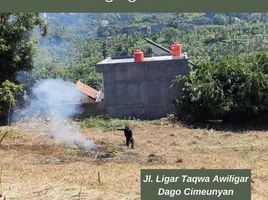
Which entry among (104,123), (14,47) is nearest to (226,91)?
(104,123)

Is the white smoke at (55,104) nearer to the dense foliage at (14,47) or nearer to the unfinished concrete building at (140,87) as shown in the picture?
the unfinished concrete building at (140,87)

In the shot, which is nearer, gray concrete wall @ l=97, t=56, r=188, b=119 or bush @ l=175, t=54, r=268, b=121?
bush @ l=175, t=54, r=268, b=121

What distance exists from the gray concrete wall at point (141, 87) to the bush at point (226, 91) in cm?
71

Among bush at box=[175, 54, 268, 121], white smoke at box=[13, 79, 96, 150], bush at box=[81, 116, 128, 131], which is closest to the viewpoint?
bush at box=[81, 116, 128, 131]

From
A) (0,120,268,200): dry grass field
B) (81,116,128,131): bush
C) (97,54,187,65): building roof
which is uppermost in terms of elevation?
(97,54,187,65): building roof

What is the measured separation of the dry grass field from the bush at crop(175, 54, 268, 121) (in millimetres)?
1128

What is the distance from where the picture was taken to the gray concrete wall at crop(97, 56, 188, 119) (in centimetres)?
2045

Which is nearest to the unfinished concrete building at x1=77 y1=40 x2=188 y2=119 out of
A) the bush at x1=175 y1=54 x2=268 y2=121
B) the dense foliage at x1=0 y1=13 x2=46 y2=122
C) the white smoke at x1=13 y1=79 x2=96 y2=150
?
the bush at x1=175 y1=54 x2=268 y2=121

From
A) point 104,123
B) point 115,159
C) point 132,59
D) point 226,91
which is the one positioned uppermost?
point 132,59

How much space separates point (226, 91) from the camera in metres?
19.1

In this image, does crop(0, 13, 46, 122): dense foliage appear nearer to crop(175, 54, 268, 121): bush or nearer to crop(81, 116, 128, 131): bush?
crop(81, 116, 128, 131): bush

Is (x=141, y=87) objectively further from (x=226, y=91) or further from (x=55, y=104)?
(x=55, y=104)

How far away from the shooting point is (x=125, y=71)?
2052cm

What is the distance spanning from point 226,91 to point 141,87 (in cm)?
348
